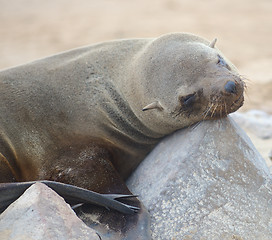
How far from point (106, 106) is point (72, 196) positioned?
105cm

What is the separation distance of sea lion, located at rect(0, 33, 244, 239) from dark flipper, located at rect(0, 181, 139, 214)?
0.06 metres

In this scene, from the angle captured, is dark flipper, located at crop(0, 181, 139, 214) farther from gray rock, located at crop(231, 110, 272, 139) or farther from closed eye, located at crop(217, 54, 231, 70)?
gray rock, located at crop(231, 110, 272, 139)

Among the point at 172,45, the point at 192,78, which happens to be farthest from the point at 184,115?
the point at 172,45

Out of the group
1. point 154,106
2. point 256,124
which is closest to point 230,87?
point 154,106

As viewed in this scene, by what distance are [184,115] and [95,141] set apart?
0.78 m

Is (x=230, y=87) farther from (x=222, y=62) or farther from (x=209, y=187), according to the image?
(x=209, y=187)

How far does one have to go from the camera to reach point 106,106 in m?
4.57

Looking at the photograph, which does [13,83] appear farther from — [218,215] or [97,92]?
[218,215]

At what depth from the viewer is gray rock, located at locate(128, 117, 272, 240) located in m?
3.64

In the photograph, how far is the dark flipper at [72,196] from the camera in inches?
145

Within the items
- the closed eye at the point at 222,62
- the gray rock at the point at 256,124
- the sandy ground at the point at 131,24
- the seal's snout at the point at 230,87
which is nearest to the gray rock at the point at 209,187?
the seal's snout at the point at 230,87

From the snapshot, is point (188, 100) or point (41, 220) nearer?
point (41, 220)

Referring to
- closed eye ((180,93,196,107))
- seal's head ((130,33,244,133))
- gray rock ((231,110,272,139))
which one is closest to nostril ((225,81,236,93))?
seal's head ((130,33,244,133))

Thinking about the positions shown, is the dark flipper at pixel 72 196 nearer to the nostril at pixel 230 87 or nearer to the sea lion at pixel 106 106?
the sea lion at pixel 106 106
